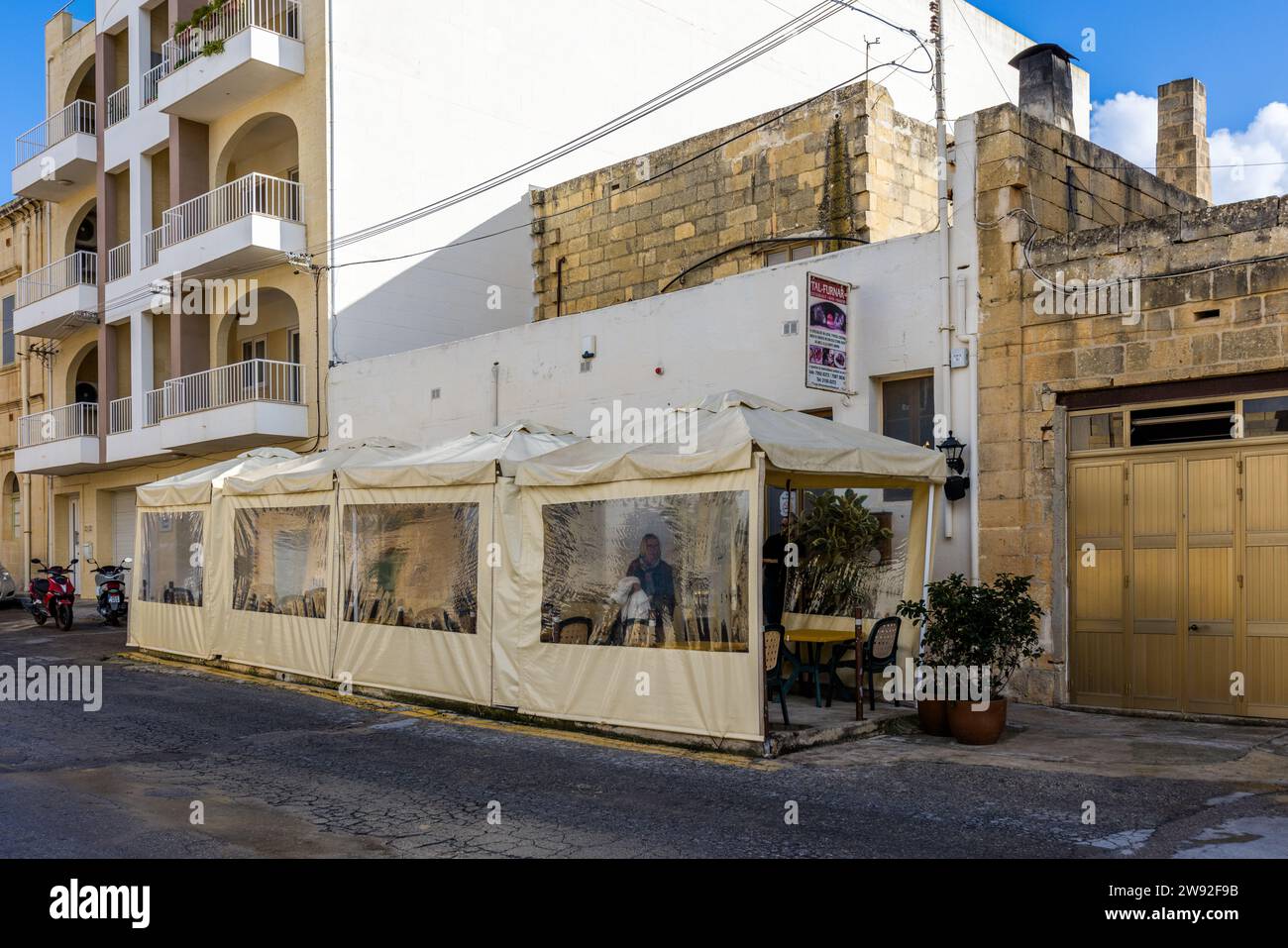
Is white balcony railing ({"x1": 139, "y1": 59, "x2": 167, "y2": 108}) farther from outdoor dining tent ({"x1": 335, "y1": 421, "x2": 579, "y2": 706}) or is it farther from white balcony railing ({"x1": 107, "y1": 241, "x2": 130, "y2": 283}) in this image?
outdoor dining tent ({"x1": 335, "y1": 421, "x2": 579, "y2": 706})

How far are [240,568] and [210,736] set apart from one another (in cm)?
493

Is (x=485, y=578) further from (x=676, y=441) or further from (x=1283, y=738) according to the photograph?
(x=1283, y=738)

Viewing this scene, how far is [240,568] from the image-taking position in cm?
1462

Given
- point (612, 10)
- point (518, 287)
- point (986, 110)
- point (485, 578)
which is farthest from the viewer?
point (612, 10)

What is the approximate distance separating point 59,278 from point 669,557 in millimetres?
24583

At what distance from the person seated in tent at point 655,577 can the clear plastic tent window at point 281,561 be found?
190 inches

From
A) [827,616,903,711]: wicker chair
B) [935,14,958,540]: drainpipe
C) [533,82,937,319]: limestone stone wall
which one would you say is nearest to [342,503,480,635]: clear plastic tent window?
[827,616,903,711]: wicker chair

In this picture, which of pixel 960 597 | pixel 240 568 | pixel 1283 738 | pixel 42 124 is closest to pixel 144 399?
pixel 42 124

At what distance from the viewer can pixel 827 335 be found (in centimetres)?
1247

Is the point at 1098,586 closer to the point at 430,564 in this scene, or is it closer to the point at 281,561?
Result: the point at 430,564

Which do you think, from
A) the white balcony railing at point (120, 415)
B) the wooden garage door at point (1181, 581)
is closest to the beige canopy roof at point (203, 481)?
the wooden garage door at point (1181, 581)

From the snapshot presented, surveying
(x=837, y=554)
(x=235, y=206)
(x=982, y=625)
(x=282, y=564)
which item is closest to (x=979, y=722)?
(x=982, y=625)

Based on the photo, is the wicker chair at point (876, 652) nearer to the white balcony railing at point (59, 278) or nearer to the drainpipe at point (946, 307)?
the drainpipe at point (946, 307)

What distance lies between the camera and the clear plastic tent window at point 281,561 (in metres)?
13.3
